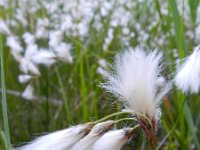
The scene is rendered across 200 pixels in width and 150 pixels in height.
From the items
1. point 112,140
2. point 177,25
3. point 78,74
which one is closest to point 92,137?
point 112,140

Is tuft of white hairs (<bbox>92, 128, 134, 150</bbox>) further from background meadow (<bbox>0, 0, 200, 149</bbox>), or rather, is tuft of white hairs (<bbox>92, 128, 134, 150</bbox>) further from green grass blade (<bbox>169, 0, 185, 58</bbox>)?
green grass blade (<bbox>169, 0, 185, 58</bbox>)

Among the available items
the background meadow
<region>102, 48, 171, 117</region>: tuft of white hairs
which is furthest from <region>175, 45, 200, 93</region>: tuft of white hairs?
the background meadow

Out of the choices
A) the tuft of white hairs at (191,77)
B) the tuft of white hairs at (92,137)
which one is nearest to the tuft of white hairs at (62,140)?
the tuft of white hairs at (92,137)

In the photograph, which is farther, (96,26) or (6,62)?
(96,26)

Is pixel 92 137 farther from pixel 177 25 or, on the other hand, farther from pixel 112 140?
pixel 177 25

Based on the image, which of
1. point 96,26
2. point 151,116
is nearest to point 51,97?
point 96,26

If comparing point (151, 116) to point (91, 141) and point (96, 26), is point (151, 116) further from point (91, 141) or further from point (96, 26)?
point (96, 26)
